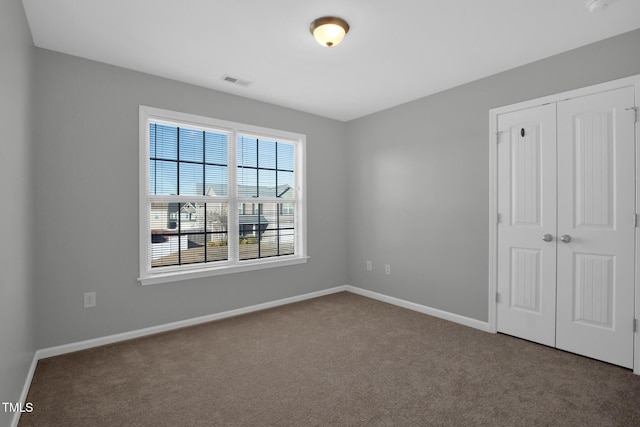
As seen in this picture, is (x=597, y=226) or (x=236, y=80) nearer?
(x=597, y=226)

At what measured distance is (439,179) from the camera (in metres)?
3.72

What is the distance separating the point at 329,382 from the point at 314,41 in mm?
2617

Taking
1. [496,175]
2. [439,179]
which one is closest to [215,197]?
[439,179]

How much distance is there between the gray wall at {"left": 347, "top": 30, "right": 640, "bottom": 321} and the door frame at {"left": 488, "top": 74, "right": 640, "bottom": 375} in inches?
2.3

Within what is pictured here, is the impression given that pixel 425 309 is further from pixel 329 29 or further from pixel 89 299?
pixel 89 299

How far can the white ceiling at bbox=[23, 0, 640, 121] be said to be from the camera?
218 cm

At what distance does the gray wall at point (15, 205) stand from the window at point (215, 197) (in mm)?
904

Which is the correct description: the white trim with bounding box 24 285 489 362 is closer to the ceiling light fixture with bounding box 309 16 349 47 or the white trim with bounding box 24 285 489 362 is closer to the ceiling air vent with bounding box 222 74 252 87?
the ceiling air vent with bounding box 222 74 252 87

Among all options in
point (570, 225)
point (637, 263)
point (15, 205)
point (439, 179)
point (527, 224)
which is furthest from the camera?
point (439, 179)

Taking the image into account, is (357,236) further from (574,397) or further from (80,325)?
(80,325)

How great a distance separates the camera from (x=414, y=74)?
3.24m

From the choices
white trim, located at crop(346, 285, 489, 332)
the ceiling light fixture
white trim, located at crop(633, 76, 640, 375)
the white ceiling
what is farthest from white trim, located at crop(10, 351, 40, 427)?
white trim, located at crop(633, 76, 640, 375)

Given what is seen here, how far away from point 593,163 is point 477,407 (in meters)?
2.12

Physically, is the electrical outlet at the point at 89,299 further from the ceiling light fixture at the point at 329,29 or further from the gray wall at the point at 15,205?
the ceiling light fixture at the point at 329,29
